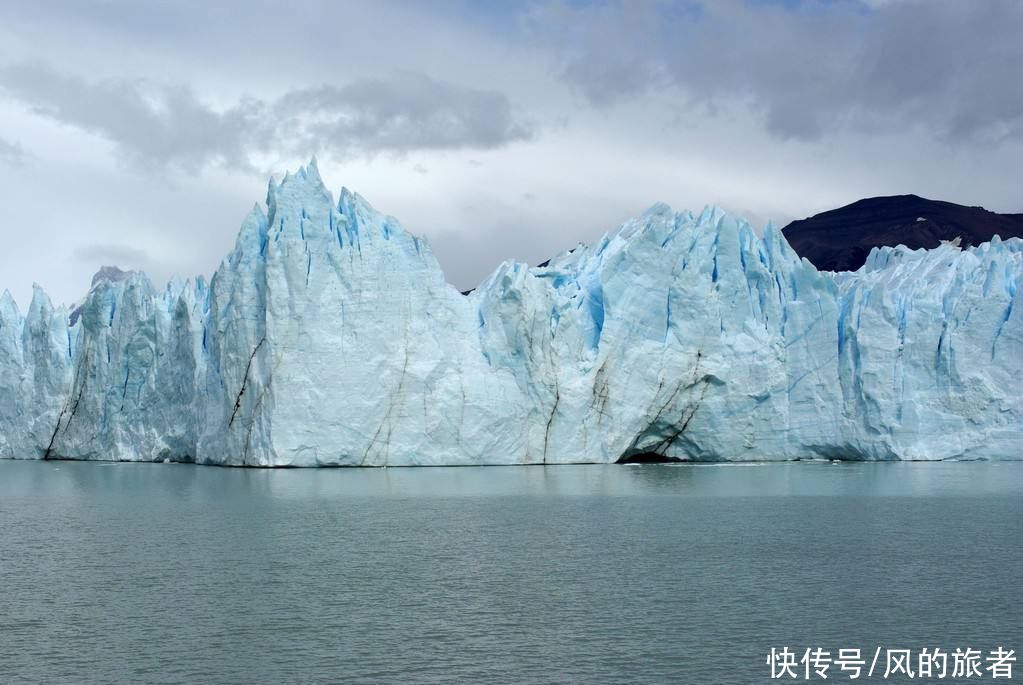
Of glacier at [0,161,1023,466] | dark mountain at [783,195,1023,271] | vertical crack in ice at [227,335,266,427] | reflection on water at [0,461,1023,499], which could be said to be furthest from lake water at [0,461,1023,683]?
dark mountain at [783,195,1023,271]

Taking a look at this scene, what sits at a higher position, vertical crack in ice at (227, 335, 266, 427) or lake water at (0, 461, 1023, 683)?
vertical crack in ice at (227, 335, 266, 427)

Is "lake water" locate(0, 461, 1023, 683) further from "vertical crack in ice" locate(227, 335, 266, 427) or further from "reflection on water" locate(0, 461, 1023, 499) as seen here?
"vertical crack in ice" locate(227, 335, 266, 427)

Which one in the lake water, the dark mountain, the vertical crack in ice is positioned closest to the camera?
the lake water

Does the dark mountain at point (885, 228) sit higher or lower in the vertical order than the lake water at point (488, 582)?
higher

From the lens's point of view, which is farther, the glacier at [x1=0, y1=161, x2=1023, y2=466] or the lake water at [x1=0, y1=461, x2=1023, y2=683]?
the glacier at [x1=0, y1=161, x2=1023, y2=466]

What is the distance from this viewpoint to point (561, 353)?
29.2 m

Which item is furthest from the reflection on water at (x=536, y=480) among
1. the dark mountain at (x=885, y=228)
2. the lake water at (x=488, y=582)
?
the dark mountain at (x=885, y=228)

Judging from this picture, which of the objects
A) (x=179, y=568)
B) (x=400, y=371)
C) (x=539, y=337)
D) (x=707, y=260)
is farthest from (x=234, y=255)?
(x=179, y=568)

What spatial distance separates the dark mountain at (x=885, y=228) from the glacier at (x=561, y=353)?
89.9 feet

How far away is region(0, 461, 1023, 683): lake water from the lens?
9.36 m

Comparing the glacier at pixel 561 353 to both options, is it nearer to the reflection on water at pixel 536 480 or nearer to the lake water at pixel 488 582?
the reflection on water at pixel 536 480

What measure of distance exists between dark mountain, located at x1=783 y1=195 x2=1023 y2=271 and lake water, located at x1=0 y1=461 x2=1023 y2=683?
128 feet

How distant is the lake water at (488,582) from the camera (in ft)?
30.7

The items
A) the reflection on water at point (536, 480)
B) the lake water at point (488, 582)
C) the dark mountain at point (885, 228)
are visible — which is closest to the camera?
the lake water at point (488, 582)
